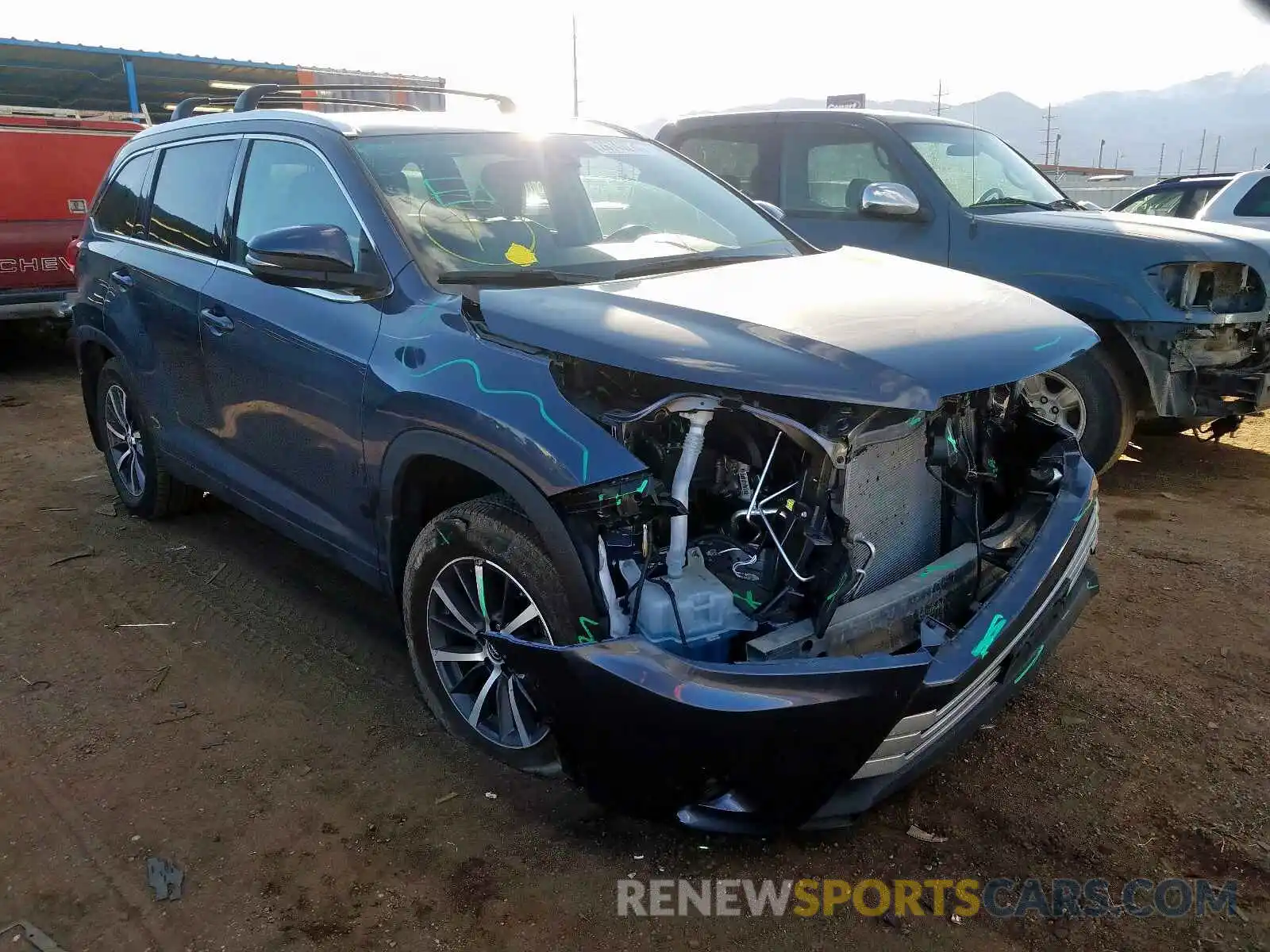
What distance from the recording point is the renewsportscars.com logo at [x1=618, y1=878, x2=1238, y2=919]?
7.86 ft

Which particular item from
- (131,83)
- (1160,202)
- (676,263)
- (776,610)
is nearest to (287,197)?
(676,263)

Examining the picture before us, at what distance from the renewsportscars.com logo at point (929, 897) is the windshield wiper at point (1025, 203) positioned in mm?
4278

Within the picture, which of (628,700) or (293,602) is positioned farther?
(293,602)

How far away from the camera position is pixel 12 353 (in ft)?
33.7

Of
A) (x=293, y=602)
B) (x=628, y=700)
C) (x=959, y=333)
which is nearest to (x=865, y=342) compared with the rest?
(x=959, y=333)

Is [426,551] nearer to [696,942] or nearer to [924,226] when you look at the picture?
[696,942]

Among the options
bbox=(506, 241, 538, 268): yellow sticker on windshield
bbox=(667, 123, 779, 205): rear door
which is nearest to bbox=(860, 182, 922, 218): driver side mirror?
bbox=(667, 123, 779, 205): rear door

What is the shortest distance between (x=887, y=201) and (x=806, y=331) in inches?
121

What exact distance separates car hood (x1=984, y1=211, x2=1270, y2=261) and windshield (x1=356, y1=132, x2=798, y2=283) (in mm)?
2324

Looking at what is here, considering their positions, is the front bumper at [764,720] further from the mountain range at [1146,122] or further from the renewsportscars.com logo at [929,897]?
the mountain range at [1146,122]

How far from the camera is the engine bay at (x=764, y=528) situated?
239 cm

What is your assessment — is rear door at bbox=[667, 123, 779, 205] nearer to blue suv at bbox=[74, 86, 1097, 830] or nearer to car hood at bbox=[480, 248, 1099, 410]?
blue suv at bbox=[74, 86, 1097, 830]

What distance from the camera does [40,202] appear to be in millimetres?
9000

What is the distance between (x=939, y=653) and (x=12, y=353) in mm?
10891
